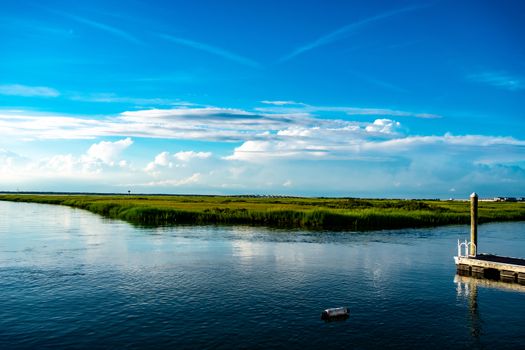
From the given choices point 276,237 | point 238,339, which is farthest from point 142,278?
point 276,237

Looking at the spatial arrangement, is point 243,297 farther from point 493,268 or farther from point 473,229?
point 473,229

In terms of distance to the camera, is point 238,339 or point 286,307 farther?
point 286,307

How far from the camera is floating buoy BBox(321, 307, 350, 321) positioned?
932 inches

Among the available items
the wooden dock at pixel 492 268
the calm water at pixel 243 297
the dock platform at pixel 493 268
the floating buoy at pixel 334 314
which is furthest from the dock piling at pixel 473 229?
the floating buoy at pixel 334 314

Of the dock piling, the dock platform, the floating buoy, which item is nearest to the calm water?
the floating buoy

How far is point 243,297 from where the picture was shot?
27969 mm

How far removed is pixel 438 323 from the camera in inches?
938

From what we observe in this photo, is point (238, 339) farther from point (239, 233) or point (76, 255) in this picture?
point (239, 233)

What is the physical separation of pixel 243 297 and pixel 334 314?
21.0 ft

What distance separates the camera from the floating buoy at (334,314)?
77.7 feet

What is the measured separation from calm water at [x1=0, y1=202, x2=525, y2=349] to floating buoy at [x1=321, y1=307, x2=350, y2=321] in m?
0.44

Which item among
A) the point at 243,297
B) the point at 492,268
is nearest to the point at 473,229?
the point at 492,268

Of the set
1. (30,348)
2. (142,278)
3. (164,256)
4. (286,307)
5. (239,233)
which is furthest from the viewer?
(239,233)

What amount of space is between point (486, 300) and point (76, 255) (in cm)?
3358
